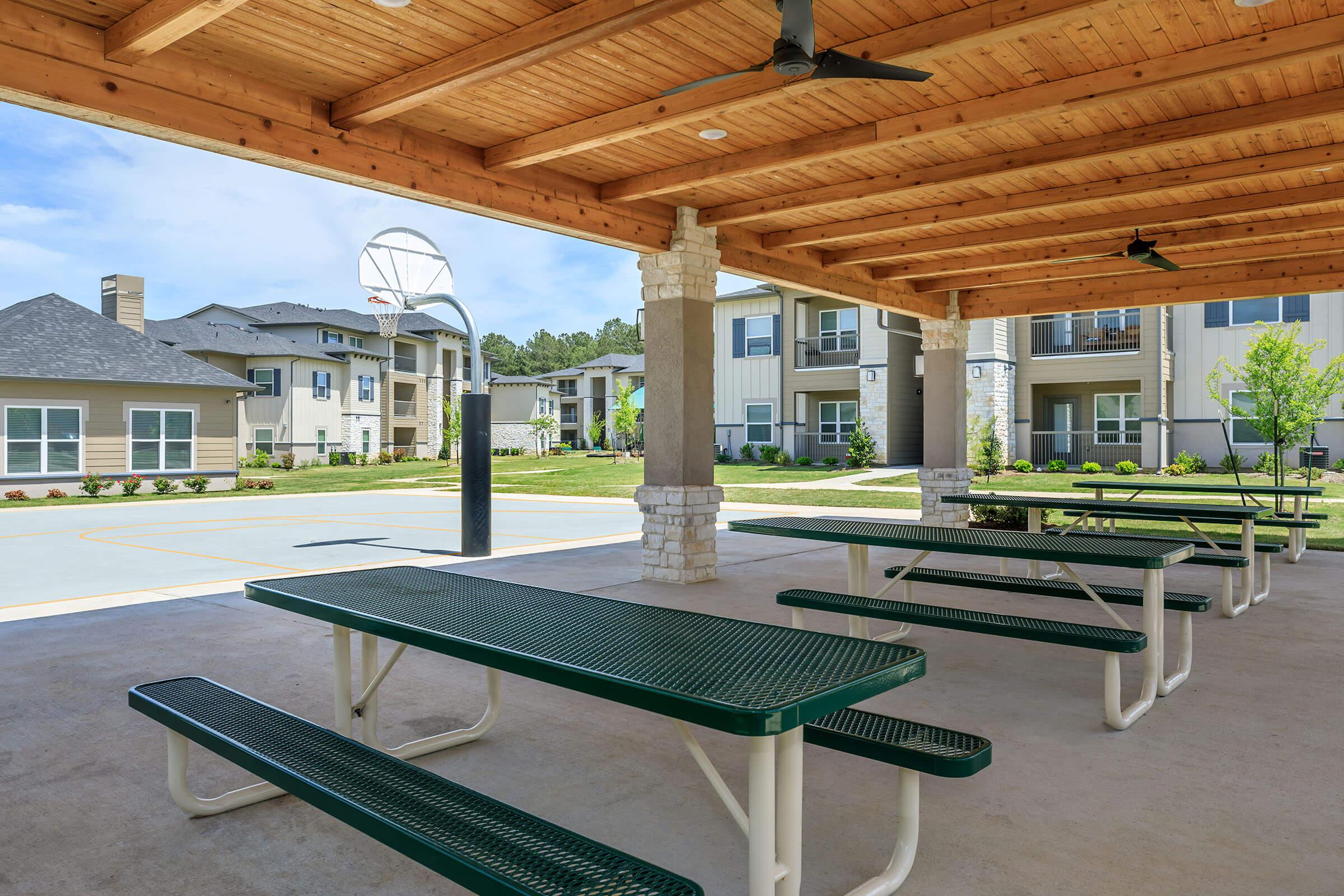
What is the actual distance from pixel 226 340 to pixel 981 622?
37.8m

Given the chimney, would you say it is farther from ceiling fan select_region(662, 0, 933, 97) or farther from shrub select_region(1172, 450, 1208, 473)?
shrub select_region(1172, 450, 1208, 473)

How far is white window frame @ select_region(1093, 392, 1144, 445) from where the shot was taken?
24156 mm

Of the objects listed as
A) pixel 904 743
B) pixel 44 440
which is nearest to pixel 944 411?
pixel 904 743

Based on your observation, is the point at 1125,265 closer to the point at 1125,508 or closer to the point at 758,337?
the point at 1125,508

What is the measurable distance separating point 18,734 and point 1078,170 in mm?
8594

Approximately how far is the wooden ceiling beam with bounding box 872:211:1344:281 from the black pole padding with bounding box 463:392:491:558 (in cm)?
565

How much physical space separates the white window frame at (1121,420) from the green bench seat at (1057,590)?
2072cm

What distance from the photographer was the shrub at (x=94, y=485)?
21344mm

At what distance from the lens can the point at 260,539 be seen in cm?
1237

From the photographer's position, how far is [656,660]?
2584 millimetres

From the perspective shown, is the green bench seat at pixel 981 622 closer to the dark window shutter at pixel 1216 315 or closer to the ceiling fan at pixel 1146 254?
the ceiling fan at pixel 1146 254

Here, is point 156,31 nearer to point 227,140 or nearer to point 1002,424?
point 227,140

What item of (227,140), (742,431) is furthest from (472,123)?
(742,431)

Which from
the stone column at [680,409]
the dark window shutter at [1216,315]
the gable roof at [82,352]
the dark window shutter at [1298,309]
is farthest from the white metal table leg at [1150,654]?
the gable roof at [82,352]
